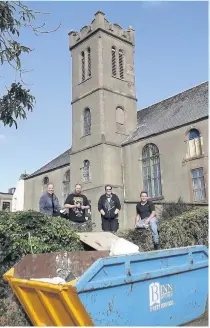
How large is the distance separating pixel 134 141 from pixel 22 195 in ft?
57.7

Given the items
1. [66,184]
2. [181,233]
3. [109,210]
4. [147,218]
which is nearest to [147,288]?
[181,233]

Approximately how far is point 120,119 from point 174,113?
16.0 ft

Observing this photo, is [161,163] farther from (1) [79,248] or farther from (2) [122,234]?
(1) [79,248]

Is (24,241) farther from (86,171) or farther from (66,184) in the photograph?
(66,184)

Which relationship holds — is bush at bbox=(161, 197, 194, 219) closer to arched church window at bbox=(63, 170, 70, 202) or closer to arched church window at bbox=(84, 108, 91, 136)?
arched church window at bbox=(84, 108, 91, 136)

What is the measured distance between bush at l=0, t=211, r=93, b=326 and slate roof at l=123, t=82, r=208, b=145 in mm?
17935

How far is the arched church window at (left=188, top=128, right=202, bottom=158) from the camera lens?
902 inches

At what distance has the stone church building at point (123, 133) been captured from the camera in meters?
23.4

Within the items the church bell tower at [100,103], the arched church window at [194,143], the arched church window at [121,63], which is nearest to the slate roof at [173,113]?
the arched church window at [194,143]

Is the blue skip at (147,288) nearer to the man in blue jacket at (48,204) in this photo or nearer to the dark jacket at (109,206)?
the dark jacket at (109,206)

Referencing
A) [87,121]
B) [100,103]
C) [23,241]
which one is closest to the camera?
[23,241]

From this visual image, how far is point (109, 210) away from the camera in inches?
401

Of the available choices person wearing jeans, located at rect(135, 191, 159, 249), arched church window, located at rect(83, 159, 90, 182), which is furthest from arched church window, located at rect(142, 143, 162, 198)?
person wearing jeans, located at rect(135, 191, 159, 249)

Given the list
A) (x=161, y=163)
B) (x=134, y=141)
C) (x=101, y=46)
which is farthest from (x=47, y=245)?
(x=101, y=46)
